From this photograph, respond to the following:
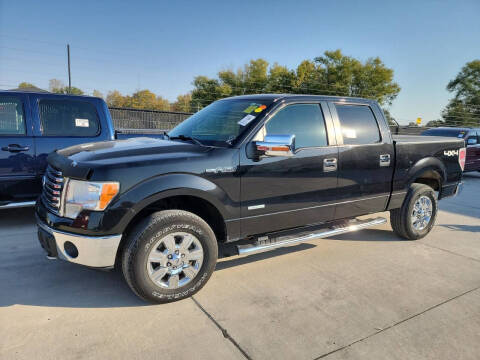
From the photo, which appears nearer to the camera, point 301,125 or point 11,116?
point 301,125

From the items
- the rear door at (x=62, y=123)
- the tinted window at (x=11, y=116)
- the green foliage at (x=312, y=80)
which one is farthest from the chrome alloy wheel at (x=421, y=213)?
the green foliage at (x=312, y=80)

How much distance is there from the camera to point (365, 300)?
10.3ft

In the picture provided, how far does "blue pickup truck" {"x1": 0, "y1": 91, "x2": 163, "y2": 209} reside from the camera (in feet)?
15.7

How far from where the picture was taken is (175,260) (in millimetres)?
2977

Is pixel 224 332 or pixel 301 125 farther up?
pixel 301 125

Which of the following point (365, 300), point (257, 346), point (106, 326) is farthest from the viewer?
point (365, 300)

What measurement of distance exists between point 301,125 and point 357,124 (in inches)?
34.7

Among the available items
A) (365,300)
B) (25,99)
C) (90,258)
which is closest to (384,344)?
(365,300)

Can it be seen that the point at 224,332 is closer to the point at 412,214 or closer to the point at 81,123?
the point at 412,214

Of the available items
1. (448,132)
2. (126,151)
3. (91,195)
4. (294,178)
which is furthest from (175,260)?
(448,132)

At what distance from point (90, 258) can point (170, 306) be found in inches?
30.2

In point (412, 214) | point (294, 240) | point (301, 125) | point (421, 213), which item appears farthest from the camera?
point (421, 213)

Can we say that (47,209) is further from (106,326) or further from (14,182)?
(14,182)

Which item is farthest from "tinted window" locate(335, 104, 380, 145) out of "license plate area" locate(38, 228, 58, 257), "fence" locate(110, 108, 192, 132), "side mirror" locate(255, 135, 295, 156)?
"fence" locate(110, 108, 192, 132)
